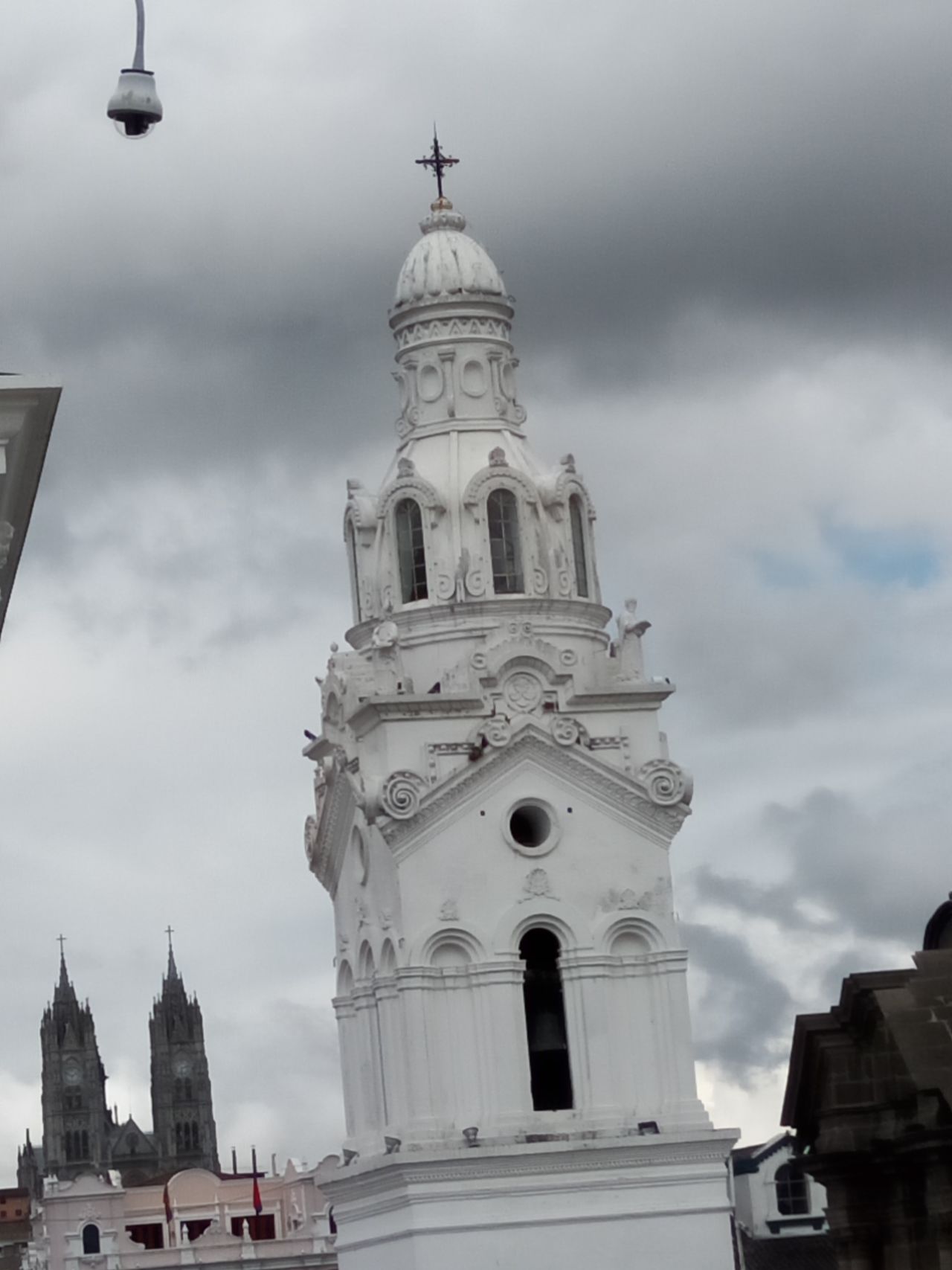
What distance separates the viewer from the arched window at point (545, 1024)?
199 feet

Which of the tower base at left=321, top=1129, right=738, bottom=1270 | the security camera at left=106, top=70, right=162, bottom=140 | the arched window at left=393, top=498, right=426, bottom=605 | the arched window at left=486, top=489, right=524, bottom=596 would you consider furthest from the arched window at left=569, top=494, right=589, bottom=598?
the security camera at left=106, top=70, right=162, bottom=140

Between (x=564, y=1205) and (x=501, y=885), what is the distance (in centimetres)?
540

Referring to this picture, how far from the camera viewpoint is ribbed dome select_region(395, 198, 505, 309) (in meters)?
62.8

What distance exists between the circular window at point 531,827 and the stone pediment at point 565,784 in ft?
1.83

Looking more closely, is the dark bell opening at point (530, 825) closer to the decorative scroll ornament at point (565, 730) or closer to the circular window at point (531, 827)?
the circular window at point (531, 827)

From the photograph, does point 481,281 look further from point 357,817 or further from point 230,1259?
point 230,1259

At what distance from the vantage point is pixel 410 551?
62438 millimetres

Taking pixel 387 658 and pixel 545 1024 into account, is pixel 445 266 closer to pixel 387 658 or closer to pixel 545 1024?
pixel 387 658

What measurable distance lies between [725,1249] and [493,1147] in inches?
177

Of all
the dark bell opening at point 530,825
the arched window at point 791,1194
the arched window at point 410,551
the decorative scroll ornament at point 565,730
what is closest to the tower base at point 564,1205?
the dark bell opening at point 530,825

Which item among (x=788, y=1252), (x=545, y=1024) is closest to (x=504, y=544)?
(x=545, y=1024)

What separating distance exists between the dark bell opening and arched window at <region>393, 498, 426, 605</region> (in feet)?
14.0

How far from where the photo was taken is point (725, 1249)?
6053 cm

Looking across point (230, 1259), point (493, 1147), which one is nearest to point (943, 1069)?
point (493, 1147)
